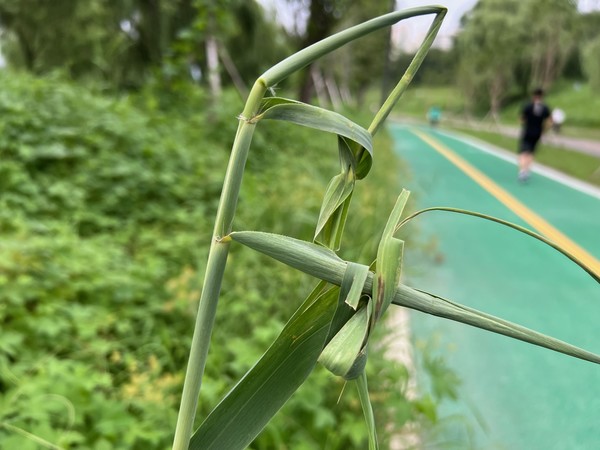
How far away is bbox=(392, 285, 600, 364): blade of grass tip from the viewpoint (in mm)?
287

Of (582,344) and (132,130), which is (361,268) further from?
(132,130)

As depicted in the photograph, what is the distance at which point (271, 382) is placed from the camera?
1.17 feet

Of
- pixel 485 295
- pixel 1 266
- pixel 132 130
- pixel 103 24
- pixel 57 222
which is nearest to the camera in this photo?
pixel 1 266

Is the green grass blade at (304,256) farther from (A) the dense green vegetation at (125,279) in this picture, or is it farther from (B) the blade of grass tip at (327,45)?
(A) the dense green vegetation at (125,279)

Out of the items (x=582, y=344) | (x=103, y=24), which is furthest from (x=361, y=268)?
(x=103, y=24)

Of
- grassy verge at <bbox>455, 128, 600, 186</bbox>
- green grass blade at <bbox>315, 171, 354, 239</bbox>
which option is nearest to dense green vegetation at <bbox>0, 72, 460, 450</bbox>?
green grass blade at <bbox>315, 171, 354, 239</bbox>

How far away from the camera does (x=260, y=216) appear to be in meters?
2.68

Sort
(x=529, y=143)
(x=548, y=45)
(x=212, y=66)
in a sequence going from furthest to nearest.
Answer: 1. (x=548, y=45)
2. (x=529, y=143)
3. (x=212, y=66)

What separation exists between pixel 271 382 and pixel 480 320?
0.52 feet

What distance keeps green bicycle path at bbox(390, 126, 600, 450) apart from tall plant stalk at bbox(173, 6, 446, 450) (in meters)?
0.41

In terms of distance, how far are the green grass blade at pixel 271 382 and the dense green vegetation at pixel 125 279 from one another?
12.8 inches

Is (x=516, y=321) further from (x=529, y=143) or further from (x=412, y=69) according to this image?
(x=529, y=143)

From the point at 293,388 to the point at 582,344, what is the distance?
1.59 ft

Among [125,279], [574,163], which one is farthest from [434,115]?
[125,279]
